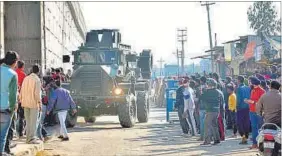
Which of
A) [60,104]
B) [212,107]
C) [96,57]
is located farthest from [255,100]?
→ [96,57]

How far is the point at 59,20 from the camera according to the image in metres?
32.9

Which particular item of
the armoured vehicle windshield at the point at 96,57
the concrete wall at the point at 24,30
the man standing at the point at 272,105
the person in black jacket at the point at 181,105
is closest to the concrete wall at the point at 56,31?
the concrete wall at the point at 24,30

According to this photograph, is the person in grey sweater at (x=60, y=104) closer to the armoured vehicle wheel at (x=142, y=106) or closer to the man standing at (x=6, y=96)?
the man standing at (x=6, y=96)

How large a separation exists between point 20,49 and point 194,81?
9.26 metres

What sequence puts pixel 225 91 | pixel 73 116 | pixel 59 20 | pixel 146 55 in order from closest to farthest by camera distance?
1. pixel 225 91
2. pixel 73 116
3. pixel 146 55
4. pixel 59 20

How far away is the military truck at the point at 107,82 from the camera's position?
2039cm

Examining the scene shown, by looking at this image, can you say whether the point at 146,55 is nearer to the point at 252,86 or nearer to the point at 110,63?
the point at 110,63

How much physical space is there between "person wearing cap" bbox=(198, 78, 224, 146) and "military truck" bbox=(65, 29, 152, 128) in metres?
5.46

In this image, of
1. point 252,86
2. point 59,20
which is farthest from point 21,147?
point 59,20

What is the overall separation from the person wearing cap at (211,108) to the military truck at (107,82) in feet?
17.9

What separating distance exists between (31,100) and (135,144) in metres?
3.71

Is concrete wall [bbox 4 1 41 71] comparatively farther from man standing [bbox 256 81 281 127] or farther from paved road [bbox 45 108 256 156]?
man standing [bbox 256 81 281 127]

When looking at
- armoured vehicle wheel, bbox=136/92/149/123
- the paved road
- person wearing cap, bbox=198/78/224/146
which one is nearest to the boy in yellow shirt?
the paved road

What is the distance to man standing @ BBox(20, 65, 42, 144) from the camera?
1293 centimetres
